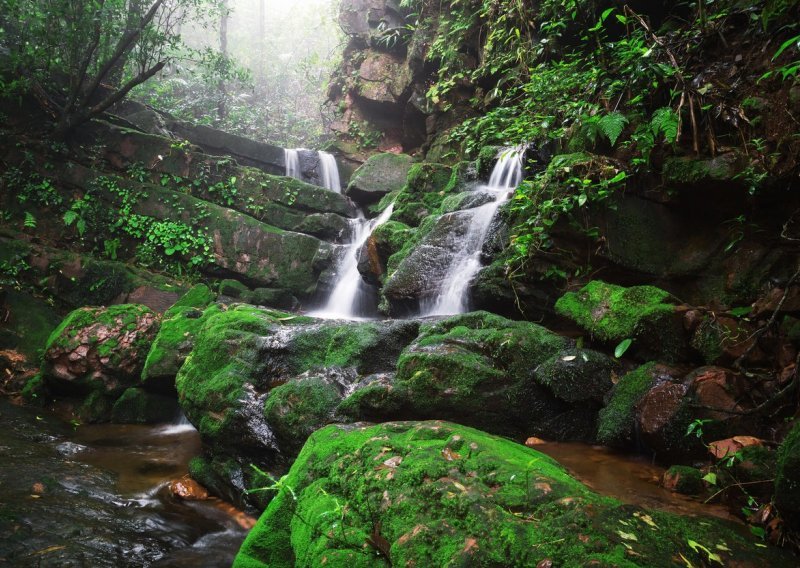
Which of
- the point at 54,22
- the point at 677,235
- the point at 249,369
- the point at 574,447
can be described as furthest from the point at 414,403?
the point at 54,22

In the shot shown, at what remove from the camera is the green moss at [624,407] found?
3668 millimetres

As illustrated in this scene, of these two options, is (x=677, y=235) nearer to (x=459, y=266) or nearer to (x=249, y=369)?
(x=459, y=266)

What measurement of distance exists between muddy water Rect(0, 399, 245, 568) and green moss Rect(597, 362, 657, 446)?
3.18 meters

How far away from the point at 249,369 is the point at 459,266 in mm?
3043

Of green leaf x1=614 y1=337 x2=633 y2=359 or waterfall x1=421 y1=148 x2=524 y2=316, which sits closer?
green leaf x1=614 y1=337 x2=633 y2=359

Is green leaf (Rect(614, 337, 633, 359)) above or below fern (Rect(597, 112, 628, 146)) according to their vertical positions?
below

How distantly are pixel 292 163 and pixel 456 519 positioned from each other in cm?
1451

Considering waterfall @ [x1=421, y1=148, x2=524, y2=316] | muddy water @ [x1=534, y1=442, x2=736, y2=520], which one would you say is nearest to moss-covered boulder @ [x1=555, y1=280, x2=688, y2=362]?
muddy water @ [x1=534, y1=442, x2=736, y2=520]

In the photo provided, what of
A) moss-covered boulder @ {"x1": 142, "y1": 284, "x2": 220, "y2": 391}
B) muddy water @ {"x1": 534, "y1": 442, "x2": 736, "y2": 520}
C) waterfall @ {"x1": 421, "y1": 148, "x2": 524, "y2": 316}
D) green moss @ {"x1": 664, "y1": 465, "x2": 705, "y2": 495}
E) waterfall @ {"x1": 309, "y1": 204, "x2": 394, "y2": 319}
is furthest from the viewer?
waterfall @ {"x1": 309, "y1": 204, "x2": 394, "y2": 319}

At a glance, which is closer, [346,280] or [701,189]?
[701,189]

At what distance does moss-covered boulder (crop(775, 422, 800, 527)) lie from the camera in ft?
6.99

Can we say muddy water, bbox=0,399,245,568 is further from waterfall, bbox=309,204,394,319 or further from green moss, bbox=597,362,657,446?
waterfall, bbox=309,204,394,319

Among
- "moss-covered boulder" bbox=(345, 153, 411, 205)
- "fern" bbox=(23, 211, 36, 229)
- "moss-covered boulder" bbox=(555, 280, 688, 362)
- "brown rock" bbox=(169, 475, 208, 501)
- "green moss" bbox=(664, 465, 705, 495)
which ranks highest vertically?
"moss-covered boulder" bbox=(345, 153, 411, 205)

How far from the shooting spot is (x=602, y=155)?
18.7 feet
